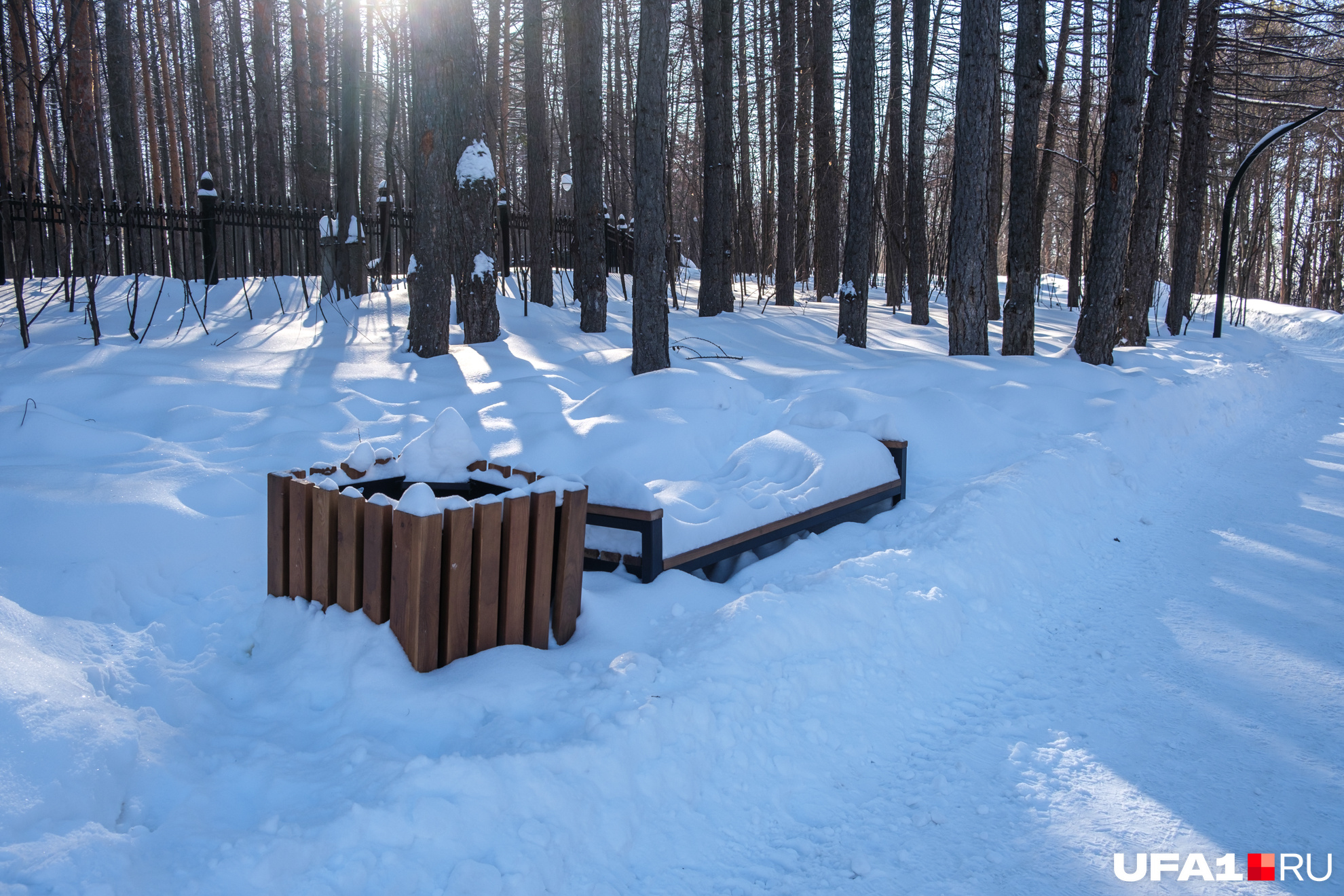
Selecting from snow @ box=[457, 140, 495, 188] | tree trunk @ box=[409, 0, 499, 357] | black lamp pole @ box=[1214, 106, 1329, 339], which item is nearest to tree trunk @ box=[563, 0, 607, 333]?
tree trunk @ box=[409, 0, 499, 357]

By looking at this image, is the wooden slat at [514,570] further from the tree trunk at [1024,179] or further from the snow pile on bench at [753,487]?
the tree trunk at [1024,179]

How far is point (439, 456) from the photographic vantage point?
12.8 feet

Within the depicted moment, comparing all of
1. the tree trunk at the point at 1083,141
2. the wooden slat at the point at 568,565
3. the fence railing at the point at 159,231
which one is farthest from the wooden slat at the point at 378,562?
the tree trunk at the point at 1083,141

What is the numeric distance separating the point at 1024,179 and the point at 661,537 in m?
10.1

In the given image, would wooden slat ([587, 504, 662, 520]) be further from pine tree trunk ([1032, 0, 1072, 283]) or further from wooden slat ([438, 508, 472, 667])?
pine tree trunk ([1032, 0, 1072, 283])

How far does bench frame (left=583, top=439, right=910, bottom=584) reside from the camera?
13.0 feet

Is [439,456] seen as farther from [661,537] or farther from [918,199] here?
[918,199]

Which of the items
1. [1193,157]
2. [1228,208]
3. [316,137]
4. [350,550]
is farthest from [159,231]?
[1228,208]

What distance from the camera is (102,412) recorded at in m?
5.76

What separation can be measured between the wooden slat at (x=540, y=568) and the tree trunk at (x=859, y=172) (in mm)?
9225

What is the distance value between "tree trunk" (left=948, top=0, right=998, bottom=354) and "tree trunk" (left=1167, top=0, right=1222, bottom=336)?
28.9ft

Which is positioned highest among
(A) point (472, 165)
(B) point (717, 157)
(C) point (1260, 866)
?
(B) point (717, 157)

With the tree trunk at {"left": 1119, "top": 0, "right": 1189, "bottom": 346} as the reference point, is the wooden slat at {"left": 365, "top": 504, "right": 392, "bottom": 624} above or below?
below

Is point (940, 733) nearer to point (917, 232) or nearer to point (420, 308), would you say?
point (420, 308)
